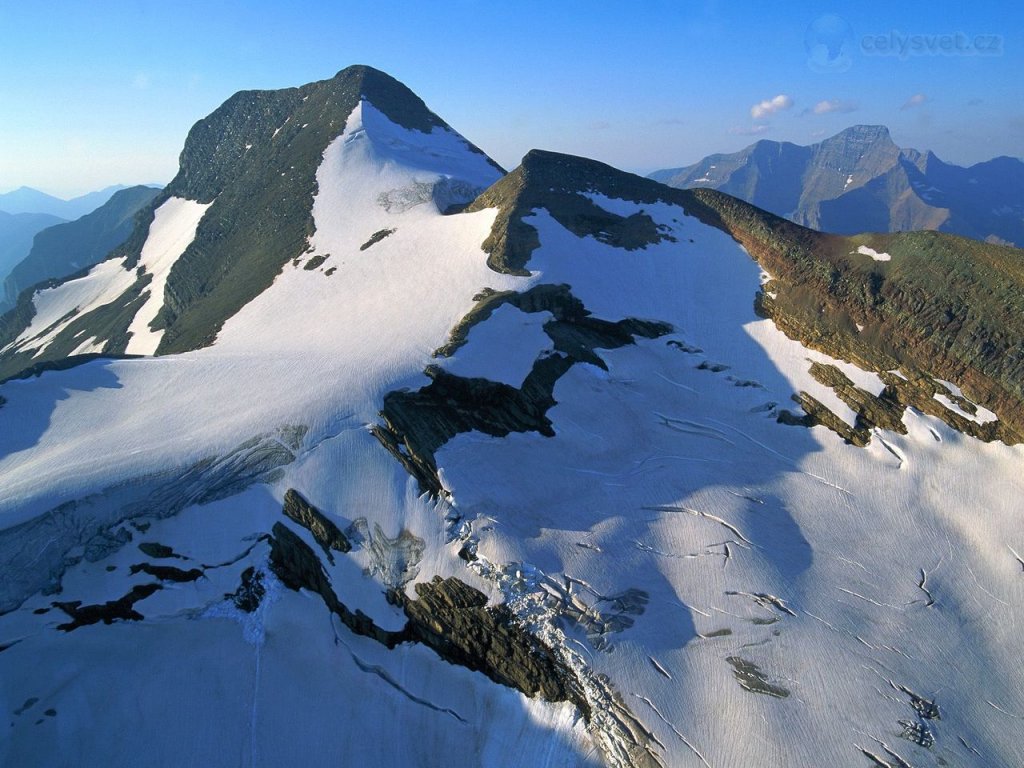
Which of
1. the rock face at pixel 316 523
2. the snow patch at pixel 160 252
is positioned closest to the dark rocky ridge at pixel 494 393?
the rock face at pixel 316 523

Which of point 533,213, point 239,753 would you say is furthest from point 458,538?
point 533,213

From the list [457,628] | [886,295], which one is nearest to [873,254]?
[886,295]

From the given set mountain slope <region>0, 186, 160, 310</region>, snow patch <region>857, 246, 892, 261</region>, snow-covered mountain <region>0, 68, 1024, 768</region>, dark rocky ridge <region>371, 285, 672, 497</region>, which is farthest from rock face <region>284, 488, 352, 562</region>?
mountain slope <region>0, 186, 160, 310</region>

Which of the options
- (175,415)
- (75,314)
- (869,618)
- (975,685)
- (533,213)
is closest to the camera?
(975,685)

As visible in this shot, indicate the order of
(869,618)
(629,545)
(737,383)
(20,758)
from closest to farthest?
(20,758) → (869,618) → (629,545) → (737,383)

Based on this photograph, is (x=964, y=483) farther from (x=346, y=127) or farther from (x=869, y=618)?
(x=346, y=127)

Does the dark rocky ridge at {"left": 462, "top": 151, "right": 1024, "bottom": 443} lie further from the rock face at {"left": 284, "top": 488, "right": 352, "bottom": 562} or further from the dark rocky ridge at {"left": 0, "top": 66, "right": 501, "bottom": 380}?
the dark rocky ridge at {"left": 0, "top": 66, "right": 501, "bottom": 380}

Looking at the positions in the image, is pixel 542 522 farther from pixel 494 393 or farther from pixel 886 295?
pixel 886 295
